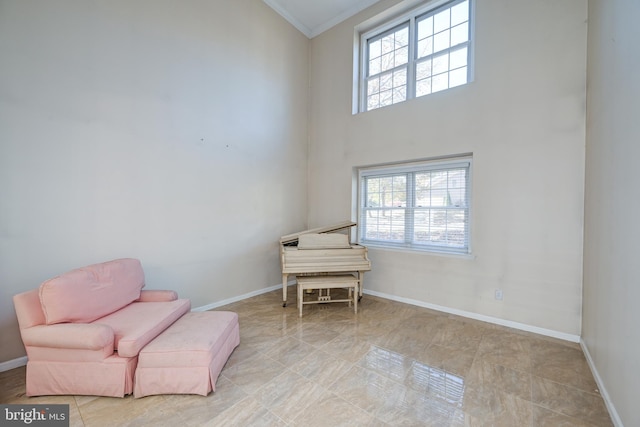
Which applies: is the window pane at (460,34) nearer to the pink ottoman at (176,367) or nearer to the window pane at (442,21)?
the window pane at (442,21)

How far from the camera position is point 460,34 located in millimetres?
3529

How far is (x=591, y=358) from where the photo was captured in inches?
87.6

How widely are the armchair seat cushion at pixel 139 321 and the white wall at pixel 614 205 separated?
10.1 ft

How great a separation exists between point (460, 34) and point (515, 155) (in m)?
1.91

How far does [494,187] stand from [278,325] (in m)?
3.13

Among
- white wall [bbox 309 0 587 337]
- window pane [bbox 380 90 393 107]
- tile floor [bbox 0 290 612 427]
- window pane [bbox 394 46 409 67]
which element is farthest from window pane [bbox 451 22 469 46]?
tile floor [bbox 0 290 612 427]

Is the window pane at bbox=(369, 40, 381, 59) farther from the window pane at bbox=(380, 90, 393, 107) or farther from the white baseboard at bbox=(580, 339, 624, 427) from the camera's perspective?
the white baseboard at bbox=(580, 339, 624, 427)

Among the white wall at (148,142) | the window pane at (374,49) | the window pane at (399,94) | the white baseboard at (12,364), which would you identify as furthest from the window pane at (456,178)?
the white baseboard at (12,364)

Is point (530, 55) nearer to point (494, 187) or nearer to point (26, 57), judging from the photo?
point (494, 187)

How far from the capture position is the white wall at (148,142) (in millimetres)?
2197

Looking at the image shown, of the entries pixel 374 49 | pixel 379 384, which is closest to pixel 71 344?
pixel 379 384

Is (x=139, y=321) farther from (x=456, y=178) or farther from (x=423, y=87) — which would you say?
(x=423, y=87)

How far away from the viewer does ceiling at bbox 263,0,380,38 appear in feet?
13.8

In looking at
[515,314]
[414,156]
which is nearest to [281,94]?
[414,156]
